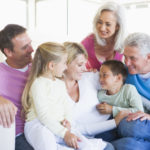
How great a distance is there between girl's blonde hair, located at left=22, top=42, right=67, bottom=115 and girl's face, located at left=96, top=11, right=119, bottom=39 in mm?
649

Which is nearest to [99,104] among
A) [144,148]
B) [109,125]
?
[109,125]

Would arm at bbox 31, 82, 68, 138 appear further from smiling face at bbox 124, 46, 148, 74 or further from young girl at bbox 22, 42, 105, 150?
smiling face at bbox 124, 46, 148, 74

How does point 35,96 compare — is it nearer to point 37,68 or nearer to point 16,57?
point 37,68

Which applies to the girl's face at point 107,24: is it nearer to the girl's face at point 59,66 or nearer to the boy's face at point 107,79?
the boy's face at point 107,79

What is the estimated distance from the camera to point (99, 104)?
66.5 inches

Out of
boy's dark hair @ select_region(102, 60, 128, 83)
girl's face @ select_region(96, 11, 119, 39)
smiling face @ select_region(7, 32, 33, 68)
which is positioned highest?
girl's face @ select_region(96, 11, 119, 39)

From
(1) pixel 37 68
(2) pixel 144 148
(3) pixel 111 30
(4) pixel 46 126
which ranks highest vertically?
(3) pixel 111 30

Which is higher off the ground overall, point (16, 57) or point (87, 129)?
point (16, 57)

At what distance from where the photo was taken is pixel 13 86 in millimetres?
1622

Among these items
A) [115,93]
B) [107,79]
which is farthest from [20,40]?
[115,93]

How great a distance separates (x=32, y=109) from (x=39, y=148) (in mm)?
241

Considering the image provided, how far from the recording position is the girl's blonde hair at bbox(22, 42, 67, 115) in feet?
4.85

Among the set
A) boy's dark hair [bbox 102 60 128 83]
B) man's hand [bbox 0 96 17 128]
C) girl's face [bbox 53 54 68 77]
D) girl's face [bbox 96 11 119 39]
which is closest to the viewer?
man's hand [bbox 0 96 17 128]

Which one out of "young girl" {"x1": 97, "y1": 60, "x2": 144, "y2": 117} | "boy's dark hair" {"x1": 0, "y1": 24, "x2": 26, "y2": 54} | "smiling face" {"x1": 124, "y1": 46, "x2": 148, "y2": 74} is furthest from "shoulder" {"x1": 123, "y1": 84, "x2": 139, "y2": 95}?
"boy's dark hair" {"x1": 0, "y1": 24, "x2": 26, "y2": 54}
